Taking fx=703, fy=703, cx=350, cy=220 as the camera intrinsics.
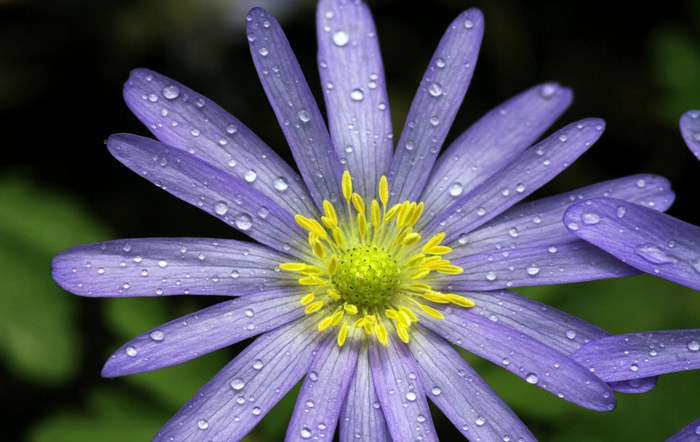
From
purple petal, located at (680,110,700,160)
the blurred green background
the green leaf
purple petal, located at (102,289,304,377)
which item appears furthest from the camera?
the green leaf

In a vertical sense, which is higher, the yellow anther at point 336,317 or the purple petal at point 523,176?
the purple petal at point 523,176

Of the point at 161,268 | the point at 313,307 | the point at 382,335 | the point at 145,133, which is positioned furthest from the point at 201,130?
the point at 145,133

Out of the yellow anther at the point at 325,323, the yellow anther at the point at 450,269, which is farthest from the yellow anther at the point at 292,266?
the yellow anther at the point at 450,269

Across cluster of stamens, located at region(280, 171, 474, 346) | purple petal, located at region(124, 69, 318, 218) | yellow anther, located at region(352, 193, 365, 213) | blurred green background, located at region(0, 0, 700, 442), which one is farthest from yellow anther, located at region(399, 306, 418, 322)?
blurred green background, located at region(0, 0, 700, 442)

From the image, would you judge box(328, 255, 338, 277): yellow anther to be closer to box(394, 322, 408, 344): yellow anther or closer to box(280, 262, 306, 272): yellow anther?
box(280, 262, 306, 272): yellow anther

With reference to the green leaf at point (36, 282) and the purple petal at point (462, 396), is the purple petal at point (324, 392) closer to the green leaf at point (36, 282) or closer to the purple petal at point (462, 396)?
the purple petal at point (462, 396)

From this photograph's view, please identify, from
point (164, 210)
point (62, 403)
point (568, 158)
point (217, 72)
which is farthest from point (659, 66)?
point (62, 403)

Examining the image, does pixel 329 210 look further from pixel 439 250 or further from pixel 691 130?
pixel 691 130
